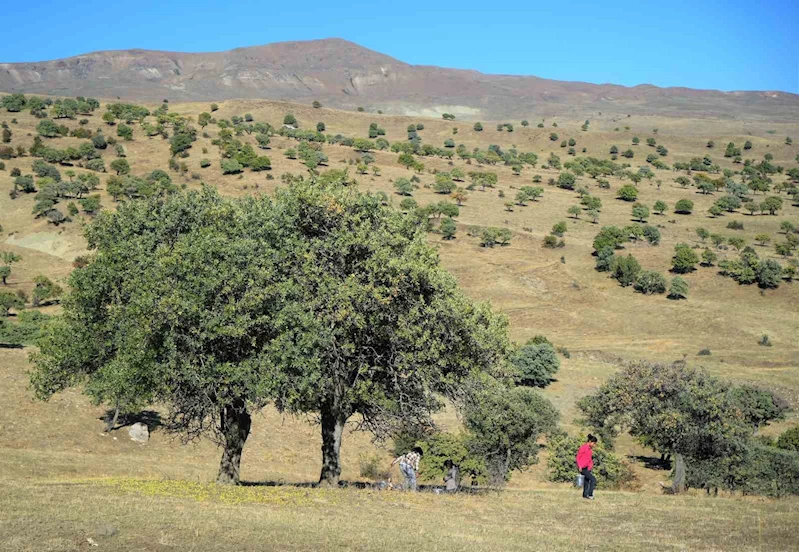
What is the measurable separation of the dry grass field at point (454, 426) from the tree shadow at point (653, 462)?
117 cm

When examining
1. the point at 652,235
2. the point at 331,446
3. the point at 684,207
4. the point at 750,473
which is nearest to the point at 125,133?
the point at 652,235

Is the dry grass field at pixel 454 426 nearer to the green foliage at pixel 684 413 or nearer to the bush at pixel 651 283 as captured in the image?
the bush at pixel 651 283

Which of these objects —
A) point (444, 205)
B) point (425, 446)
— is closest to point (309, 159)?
point (444, 205)

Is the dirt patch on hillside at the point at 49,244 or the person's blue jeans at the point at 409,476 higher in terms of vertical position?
the person's blue jeans at the point at 409,476

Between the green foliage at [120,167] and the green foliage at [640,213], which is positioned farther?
the green foliage at [120,167]

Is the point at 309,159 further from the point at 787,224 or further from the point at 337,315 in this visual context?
the point at 337,315

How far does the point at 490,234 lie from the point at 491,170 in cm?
4719

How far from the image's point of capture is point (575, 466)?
40500mm

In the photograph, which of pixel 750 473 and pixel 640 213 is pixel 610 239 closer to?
pixel 640 213

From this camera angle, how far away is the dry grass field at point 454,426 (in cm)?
1547

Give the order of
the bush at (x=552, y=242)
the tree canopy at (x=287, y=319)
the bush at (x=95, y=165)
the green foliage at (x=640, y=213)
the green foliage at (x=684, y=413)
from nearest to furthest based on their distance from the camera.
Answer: the tree canopy at (x=287, y=319) → the green foliage at (x=684, y=413) → the bush at (x=552, y=242) → the green foliage at (x=640, y=213) → the bush at (x=95, y=165)

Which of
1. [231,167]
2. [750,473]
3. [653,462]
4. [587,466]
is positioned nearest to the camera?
[587,466]

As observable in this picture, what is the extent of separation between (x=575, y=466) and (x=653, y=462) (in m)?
8.94

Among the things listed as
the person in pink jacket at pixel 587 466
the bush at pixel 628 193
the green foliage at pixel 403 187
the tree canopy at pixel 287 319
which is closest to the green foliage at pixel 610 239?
the bush at pixel 628 193
